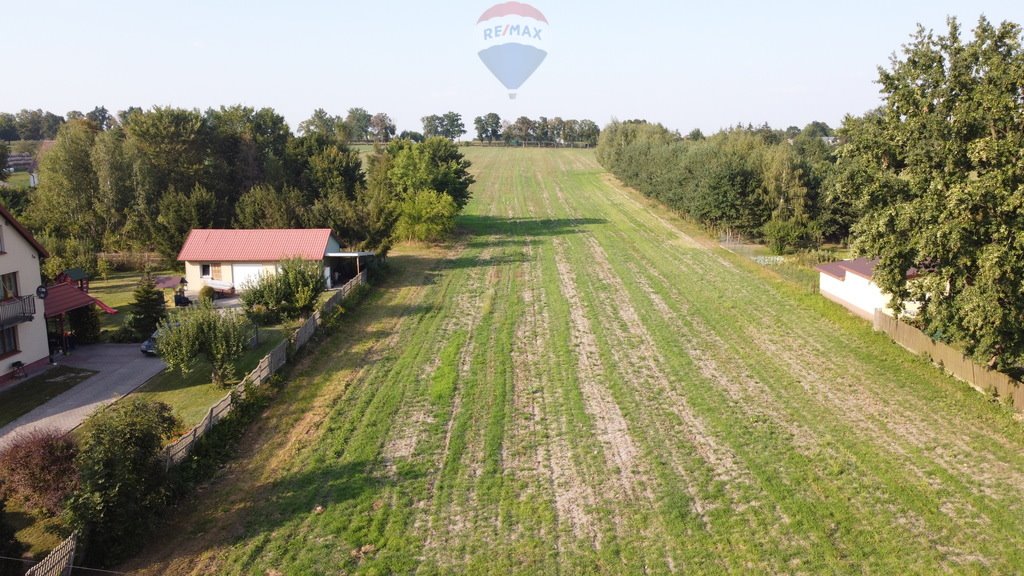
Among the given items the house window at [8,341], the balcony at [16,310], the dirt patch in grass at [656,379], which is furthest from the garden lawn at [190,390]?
the dirt patch in grass at [656,379]

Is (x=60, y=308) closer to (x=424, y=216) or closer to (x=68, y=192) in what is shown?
(x=424, y=216)

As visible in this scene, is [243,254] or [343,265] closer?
[243,254]

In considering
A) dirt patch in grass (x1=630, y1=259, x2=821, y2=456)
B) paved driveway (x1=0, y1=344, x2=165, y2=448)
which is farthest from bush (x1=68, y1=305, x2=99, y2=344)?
dirt patch in grass (x1=630, y1=259, x2=821, y2=456)

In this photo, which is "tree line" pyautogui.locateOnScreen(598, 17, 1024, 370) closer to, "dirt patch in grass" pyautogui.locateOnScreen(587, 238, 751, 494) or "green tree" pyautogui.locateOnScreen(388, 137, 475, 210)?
"dirt patch in grass" pyautogui.locateOnScreen(587, 238, 751, 494)

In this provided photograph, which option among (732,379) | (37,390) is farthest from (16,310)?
(732,379)

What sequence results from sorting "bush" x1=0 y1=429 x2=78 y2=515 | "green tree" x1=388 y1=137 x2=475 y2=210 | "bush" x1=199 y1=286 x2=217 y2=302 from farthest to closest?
1. "green tree" x1=388 y1=137 x2=475 y2=210
2. "bush" x1=199 y1=286 x2=217 y2=302
3. "bush" x1=0 y1=429 x2=78 y2=515

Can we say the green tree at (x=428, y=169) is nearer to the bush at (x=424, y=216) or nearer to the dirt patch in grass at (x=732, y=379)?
the bush at (x=424, y=216)
